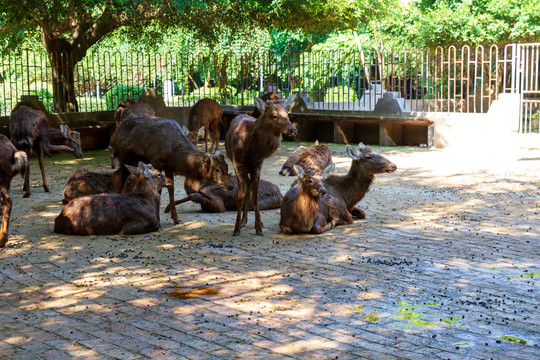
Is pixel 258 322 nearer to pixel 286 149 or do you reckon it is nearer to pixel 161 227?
pixel 161 227

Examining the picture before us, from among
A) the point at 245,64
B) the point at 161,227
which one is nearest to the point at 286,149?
the point at 245,64

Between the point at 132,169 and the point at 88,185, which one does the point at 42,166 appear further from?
the point at 132,169

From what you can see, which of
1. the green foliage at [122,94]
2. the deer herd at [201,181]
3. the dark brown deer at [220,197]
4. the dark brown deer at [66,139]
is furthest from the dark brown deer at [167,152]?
the green foliage at [122,94]

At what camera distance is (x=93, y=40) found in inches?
826

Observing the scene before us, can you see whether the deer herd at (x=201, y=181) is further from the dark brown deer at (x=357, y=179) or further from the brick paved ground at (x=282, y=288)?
the brick paved ground at (x=282, y=288)

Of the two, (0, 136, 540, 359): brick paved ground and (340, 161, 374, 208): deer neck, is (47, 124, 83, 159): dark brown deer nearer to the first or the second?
(0, 136, 540, 359): brick paved ground

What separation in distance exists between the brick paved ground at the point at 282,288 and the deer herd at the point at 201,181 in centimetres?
24

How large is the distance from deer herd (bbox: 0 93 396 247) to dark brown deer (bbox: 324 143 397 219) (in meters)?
0.01

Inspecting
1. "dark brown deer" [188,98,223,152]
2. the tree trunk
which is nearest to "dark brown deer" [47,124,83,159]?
"dark brown deer" [188,98,223,152]

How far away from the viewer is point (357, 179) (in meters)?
10.3

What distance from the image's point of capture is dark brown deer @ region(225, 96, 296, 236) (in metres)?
8.87

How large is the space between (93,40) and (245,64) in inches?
241

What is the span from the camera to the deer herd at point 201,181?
8867 millimetres

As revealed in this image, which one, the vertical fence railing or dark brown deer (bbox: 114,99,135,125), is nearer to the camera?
dark brown deer (bbox: 114,99,135,125)
